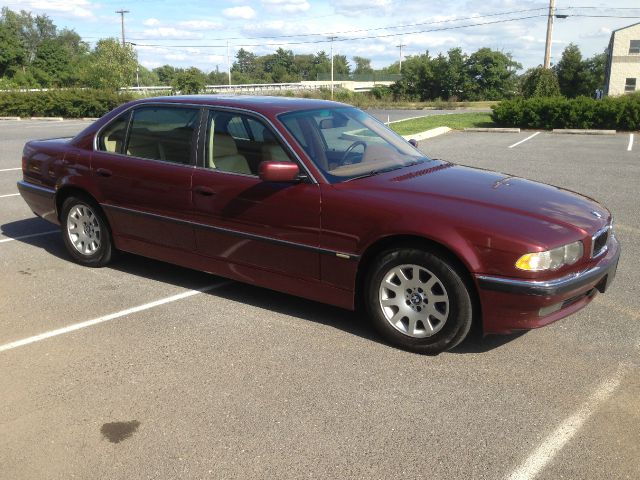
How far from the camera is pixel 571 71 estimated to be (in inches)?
2490

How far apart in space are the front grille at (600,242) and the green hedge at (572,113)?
21102 millimetres

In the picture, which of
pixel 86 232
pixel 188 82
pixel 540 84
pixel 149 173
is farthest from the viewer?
pixel 188 82

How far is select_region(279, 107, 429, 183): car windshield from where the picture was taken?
14.8 ft

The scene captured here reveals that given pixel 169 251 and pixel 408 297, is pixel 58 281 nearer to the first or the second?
pixel 169 251

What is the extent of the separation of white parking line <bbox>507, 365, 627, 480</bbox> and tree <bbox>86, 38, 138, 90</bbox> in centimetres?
4645

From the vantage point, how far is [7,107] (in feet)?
117

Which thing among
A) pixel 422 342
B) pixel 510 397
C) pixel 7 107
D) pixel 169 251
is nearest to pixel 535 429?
pixel 510 397

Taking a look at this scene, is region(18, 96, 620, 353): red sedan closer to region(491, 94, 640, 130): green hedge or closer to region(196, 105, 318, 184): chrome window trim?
region(196, 105, 318, 184): chrome window trim

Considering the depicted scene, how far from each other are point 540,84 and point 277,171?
29.7 meters

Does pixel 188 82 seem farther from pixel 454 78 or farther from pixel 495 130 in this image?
pixel 454 78

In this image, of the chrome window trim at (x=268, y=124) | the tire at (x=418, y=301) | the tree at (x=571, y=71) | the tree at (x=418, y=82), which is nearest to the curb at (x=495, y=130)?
the chrome window trim at (x=268, y=124)

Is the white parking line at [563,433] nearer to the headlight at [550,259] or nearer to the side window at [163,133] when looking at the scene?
the headlight at [550,259]

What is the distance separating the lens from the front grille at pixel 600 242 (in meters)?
3.99

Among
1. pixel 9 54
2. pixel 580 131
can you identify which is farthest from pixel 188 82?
pixel 9 54
